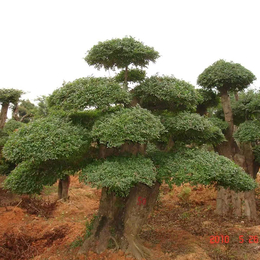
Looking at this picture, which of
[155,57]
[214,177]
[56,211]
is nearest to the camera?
[214,177]

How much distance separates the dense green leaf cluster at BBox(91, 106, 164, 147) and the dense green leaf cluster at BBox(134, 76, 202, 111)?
94 centimetres

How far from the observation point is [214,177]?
16.4 ft

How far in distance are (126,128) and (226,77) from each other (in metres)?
6.29

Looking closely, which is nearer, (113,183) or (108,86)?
(113,183)

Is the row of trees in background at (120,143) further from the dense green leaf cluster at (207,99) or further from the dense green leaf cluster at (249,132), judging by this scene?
the dense green leaf cluster at (207,99)

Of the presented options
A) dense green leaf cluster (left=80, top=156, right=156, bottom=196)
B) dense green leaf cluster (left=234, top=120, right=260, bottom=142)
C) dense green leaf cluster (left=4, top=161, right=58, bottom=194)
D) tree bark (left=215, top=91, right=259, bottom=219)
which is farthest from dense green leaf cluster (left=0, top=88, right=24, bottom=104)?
dense green leaf cluster (left=234, top=120, right=260, bottom=142)

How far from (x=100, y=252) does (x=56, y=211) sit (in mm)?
5392

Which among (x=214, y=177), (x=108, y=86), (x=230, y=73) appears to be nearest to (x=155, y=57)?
(x=108, y=86)

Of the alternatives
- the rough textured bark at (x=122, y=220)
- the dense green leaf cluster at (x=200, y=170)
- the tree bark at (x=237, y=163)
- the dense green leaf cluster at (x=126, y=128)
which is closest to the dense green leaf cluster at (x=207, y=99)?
the tree bark at (x=237, y=163)

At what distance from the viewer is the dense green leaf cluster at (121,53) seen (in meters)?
5.58

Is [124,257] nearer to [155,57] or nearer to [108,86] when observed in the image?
[108,86]

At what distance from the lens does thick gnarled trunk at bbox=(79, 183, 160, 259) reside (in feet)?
18.9

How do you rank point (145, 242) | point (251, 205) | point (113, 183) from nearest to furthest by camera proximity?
point (113, 183)
point (145, 242)
point (251, 205)

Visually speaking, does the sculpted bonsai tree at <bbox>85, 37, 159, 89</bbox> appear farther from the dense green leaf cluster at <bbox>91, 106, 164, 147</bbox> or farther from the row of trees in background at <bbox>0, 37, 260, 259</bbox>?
the dense green leaf cluster at <bbox>91, 106, 164, 147</bbox>
